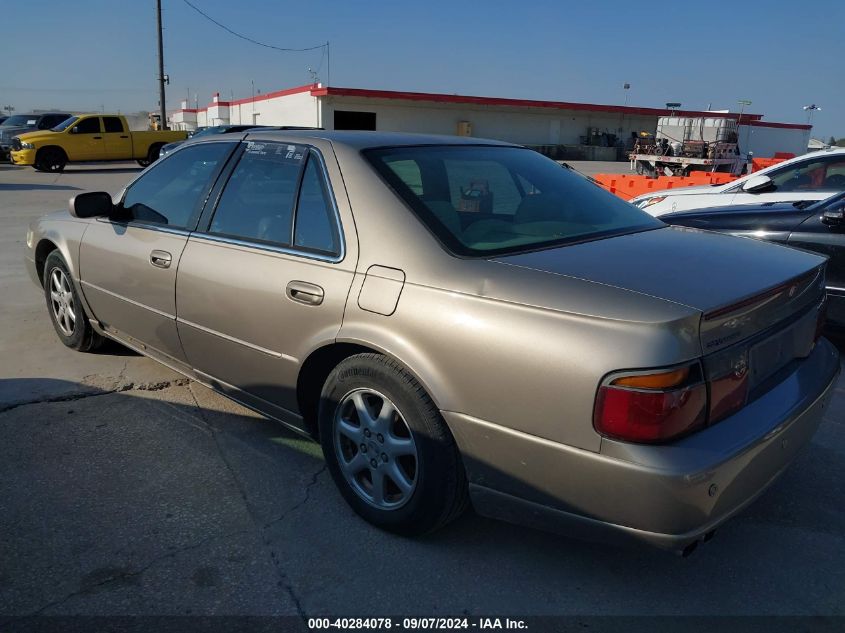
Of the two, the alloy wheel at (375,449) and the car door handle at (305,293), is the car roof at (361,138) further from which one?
the alloy wheel at (375,449)

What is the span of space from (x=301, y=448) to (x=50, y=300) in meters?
2.69

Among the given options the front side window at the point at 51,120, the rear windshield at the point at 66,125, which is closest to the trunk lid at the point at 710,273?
the rear windshield at the point at 66,125

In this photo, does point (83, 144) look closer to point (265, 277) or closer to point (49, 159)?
point (49, 159)

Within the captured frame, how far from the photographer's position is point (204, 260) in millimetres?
3367

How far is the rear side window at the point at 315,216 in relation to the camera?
2.88 m

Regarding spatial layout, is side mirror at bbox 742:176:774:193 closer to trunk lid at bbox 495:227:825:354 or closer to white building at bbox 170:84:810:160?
trunk lid at bbox 495:227:825:354

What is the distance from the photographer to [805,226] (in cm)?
487

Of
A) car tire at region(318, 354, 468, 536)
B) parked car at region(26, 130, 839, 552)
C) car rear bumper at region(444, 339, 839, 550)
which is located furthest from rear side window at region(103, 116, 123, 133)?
car rear bumper at region(444, 339, 839, 550)

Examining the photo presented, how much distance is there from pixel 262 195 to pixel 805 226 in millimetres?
3828

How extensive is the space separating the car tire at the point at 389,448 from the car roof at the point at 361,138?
3.33 ft

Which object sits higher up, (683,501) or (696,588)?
(683,501)

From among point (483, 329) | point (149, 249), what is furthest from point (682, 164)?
point (483, 329)

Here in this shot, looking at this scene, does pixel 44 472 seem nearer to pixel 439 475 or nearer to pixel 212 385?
pixel 212 385

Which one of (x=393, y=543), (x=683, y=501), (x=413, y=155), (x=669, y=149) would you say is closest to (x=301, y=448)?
(x=393, y=543)
